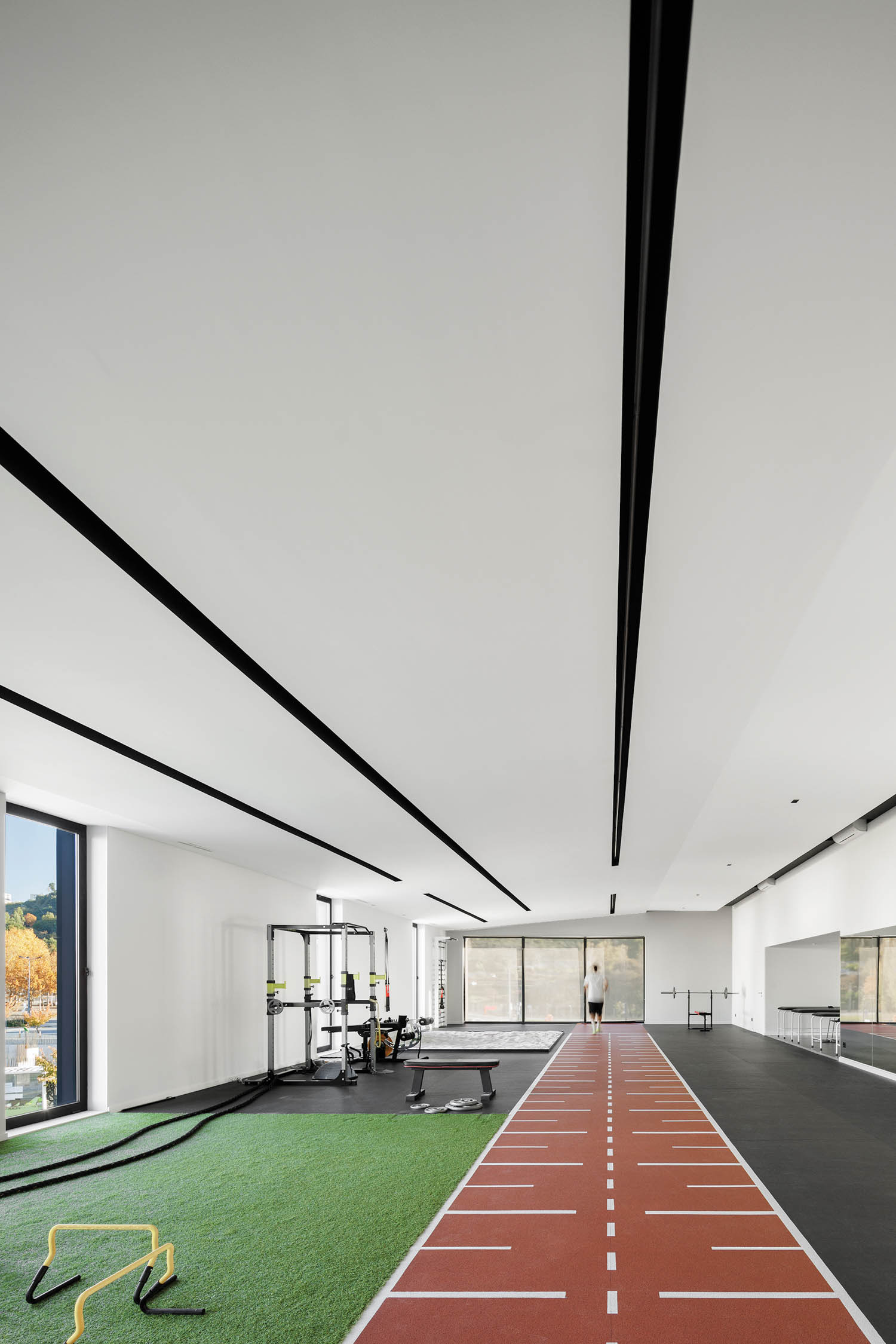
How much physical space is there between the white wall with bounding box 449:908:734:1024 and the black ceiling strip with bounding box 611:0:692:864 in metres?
21.6

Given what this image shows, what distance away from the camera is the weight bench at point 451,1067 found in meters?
9.52

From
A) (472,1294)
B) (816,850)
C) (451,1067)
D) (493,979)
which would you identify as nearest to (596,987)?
(493,979)

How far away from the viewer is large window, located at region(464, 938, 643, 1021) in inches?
938

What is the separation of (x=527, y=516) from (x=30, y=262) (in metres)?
1.88

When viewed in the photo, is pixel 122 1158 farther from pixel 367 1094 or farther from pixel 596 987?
pixel 596 987

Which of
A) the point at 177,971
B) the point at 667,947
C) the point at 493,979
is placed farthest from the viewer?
the point at 493,979

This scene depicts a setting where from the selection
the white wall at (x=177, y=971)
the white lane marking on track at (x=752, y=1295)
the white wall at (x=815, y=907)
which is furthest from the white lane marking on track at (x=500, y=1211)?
the white wall at (x=815, y=907)

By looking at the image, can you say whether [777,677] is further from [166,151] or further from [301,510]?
[166,151]

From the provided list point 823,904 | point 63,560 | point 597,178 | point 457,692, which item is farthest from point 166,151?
point 823,904

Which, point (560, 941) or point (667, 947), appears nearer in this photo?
point (667, 947)

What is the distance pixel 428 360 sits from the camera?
2.61 metres

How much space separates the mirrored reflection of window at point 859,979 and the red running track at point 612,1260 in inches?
234

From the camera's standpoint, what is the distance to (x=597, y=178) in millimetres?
2004

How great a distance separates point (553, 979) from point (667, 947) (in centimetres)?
296
